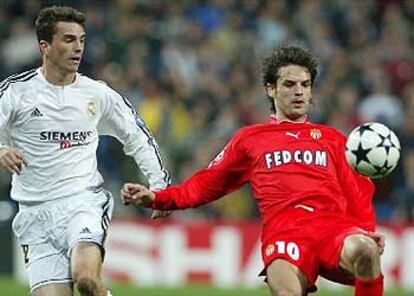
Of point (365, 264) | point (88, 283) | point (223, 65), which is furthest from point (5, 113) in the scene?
point (223, 65)

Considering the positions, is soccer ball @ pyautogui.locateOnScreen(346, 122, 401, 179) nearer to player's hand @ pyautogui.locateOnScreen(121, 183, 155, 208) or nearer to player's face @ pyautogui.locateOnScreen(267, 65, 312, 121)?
player's face @ pyautogui.locateOnScreen(267, 65, 312, 121)

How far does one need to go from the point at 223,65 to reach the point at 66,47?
8567mm

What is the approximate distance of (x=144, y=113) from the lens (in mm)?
16594

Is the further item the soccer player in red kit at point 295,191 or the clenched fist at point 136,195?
the clenched fist at point 136,195

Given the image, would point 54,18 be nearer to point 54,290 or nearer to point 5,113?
point 5,113

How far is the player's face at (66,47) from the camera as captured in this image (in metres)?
9.09

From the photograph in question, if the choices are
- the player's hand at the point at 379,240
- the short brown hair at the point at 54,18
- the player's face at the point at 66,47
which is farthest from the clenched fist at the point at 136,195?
the player's hand at the point at 379,240

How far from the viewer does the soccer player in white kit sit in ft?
29.2

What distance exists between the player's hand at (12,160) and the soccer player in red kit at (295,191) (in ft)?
2.21

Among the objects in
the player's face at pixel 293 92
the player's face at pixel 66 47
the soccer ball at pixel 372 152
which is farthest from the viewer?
the player's face at pixel 66 47

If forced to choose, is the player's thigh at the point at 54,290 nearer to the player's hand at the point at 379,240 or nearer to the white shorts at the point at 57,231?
the white shorts at the point at 57,231

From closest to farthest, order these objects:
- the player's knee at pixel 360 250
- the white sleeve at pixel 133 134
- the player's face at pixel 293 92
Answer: the player's knee at pixel 360 250 < the player's face at pixel 293 92 < the white sleeve at pixel 133 134

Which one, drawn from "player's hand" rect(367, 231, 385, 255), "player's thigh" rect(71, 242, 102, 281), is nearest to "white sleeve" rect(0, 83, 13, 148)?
"player's thigh" rect(71, 242, 102, 281)

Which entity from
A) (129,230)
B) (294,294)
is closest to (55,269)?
(294,294)
